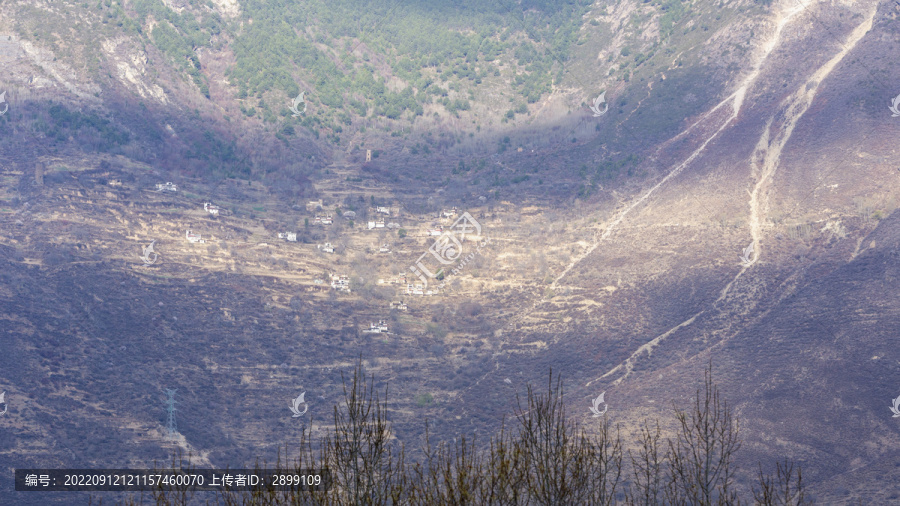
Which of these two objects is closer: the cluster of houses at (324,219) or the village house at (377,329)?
the village house at (377,329)

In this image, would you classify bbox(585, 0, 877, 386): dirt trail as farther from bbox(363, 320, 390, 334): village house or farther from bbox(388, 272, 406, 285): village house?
bbox(388, 272, 406, 285): village house

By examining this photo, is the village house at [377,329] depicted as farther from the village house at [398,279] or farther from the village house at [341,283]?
the village house at [398,279]

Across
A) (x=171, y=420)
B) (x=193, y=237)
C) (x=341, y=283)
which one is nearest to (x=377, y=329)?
(x=341, y=283)

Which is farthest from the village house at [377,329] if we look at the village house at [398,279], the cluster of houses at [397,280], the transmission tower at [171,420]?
the transmission tower at [171,420]

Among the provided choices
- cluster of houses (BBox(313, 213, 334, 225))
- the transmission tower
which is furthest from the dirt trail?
cluster of houses (BBox(313, 213, 334, 225))

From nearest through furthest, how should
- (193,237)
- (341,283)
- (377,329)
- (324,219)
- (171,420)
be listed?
(171,420) < (377,329) < (193,237) < (341,283) < (324,219)

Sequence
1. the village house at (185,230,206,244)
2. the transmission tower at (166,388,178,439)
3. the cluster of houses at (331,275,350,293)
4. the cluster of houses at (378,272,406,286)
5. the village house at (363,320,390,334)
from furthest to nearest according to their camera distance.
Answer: the cluster of houses at (378,272,406,286) < the cluster of houses at (331,275,350,293) < the village house at (185,230,206,244) < the village house at (363,320,390,334) < the transmission tower at (166,388,178,439)

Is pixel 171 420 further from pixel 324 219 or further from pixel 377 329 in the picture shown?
pixel 324 219
